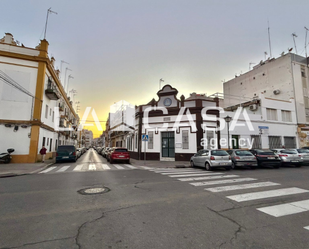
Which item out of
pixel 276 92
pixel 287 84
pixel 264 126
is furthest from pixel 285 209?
pixel 287 84

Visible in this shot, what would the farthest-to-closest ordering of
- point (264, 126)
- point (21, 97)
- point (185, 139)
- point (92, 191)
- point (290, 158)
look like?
1. point (264, 126)
2. point (185, 139)
3. point (21, 97)
4. point (290, 158)
5. point (92, 191)

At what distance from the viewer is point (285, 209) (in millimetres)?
4797

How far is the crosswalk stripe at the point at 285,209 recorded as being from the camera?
453 cm

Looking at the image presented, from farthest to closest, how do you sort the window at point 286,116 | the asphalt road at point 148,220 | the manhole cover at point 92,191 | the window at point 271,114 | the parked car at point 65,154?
the window at point 286,116 < the window at point 271,114 < the parked car at point 65,154 < the manhole cover at point 92,191 < the asphalt road at point 148,220

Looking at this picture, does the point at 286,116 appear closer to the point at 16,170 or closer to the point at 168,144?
the point at 168,144

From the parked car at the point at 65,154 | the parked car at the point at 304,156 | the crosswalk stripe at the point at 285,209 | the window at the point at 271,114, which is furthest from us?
the window at the point at 271,114

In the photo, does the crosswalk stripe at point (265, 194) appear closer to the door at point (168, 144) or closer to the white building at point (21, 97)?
the door at point (168, 144)

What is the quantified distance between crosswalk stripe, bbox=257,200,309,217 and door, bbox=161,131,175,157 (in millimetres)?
15279

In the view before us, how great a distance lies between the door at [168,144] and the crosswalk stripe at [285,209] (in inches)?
602

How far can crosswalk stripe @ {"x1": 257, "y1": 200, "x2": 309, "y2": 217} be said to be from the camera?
4527mm

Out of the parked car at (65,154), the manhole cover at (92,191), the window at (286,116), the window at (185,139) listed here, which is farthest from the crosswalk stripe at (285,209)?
the window at (286,116)

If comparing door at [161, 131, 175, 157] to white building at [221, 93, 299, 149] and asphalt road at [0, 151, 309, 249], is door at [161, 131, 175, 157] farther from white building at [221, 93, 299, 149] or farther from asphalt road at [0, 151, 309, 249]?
asphalt road at [0, 151, 309, 249]

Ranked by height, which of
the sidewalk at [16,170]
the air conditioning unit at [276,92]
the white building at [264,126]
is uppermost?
the air conditioning unit at [276,92]

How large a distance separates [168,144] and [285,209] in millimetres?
16004
